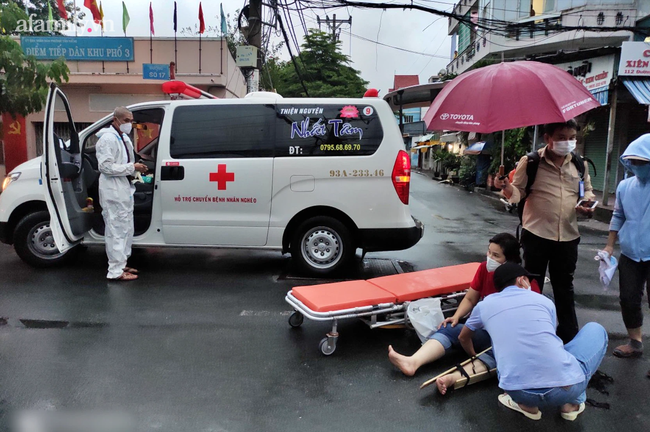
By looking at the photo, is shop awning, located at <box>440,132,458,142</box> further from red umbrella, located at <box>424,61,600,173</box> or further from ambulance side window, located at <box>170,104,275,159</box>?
red umbrella, located at <box>424,61,600,173</box>

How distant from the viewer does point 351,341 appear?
14.0 feet

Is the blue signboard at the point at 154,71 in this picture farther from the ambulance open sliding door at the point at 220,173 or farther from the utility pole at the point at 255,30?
the ambulance open sliding door at the point at 220,173

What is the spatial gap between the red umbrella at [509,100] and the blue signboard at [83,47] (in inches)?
512

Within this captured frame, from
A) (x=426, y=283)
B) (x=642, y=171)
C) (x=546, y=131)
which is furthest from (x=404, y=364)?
(x=642, y=171)

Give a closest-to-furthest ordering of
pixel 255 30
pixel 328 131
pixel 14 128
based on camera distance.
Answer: pixel 328 131, pixel 255 30, pixel 14 128

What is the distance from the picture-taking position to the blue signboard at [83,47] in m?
14.3

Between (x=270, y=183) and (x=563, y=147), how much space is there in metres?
3.31

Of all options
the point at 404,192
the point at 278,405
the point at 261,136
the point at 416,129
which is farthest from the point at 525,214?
the point at 416,129

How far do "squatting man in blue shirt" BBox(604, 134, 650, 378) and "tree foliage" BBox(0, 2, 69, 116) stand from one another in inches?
356

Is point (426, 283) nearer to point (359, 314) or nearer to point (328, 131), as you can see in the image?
point (359, 314)

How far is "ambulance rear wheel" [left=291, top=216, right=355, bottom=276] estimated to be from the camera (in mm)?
6066

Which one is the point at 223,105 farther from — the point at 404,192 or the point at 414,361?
the point at 414,361

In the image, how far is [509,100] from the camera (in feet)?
11.9

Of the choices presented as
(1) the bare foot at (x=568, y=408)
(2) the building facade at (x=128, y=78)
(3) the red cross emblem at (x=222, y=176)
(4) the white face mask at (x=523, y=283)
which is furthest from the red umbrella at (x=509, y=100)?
(2) the building facade at (x=128, y=78)
